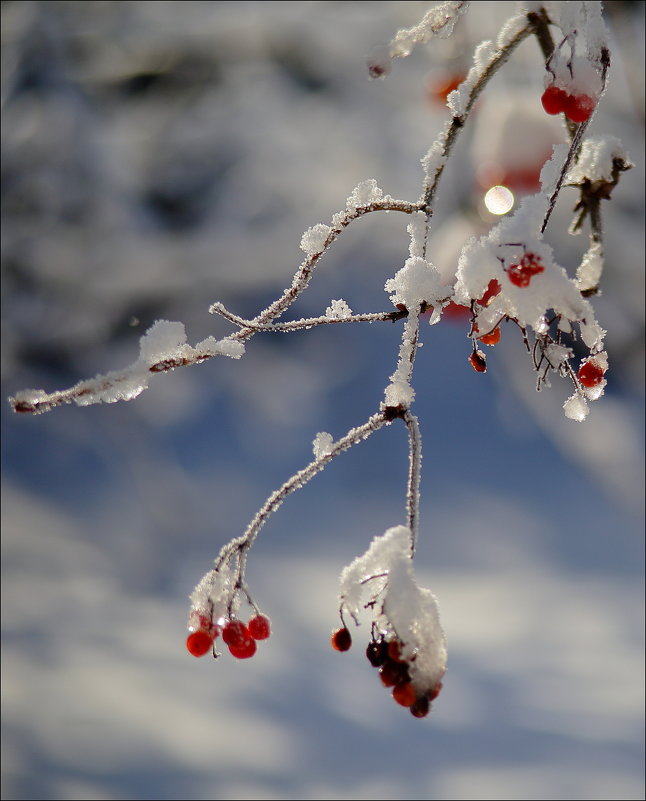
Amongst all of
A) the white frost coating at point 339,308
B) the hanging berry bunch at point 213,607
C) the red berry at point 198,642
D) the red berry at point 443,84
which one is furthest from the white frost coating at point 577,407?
the red berry at point 443,84

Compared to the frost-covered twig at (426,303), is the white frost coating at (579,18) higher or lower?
higher

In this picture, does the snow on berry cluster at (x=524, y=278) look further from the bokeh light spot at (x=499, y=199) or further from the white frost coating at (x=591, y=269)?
the bokeh light spot at (x=499, y=199)

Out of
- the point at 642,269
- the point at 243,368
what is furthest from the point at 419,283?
the point at 243,368

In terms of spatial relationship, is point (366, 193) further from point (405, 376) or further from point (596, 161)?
point (596, 161)

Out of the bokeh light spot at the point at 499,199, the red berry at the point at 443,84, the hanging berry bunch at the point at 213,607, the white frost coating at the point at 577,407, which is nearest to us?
the white frost coating at the point at 577,407

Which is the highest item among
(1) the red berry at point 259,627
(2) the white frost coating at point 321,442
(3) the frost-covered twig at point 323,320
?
(3) the frost-covered twig at point 323,320

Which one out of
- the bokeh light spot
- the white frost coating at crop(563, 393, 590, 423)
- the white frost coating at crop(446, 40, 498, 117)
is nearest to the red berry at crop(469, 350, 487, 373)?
the white frost coating at crop(563, 393, 590, 423)

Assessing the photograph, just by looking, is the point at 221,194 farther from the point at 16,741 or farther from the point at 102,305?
the point at 16,741

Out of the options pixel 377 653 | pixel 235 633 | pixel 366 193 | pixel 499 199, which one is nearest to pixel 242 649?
pixel 235 633
